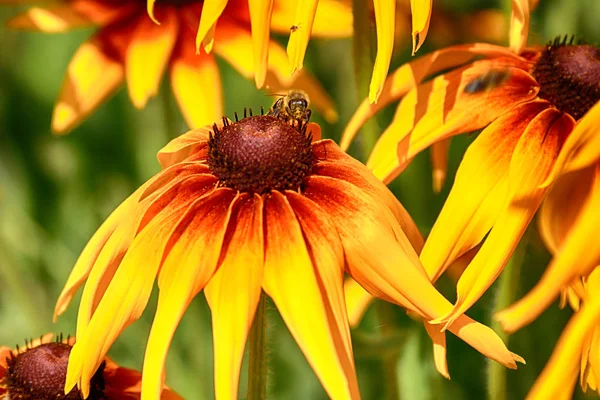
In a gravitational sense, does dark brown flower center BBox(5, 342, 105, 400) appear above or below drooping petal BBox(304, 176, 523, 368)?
below

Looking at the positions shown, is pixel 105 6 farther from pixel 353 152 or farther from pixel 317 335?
pixel 317 335

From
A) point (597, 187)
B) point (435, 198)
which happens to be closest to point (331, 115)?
point (435, 198)

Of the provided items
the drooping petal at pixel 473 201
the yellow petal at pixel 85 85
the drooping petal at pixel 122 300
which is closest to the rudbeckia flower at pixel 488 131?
the drooping petal at pixel 473 201

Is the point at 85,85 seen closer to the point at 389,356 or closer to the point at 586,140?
the point at 389,356

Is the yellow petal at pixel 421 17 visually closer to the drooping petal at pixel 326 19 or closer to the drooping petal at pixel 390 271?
the drooping petal at pixel 390 271

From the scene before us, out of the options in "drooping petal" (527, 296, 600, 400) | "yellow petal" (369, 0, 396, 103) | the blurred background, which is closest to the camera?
"drooping petal" (527, 296, 600, 400)

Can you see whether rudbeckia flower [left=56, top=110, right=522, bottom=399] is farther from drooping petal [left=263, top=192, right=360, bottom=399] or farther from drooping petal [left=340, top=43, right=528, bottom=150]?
drooping petal [left=340, top=43, right=528, bottom=150]

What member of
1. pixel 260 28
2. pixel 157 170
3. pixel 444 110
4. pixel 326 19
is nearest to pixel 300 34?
pixel 260 28

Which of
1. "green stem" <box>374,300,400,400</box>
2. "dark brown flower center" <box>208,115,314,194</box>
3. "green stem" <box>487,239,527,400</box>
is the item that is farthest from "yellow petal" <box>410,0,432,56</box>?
"green stem" <box>374,300,400,400</box>
